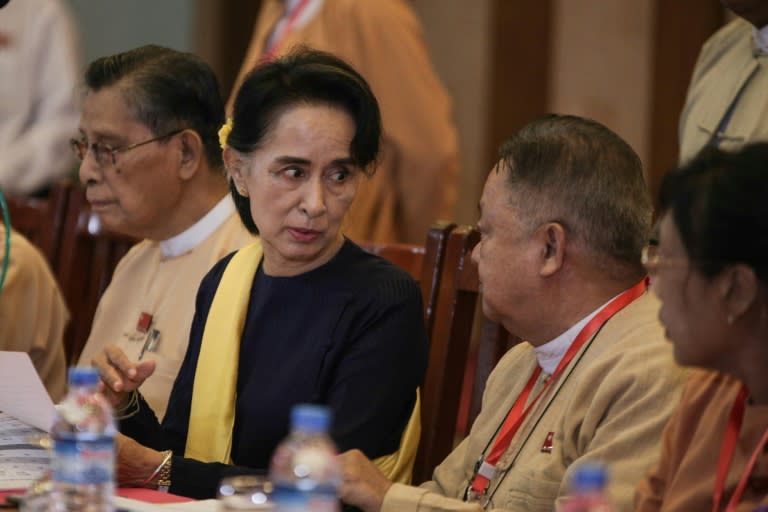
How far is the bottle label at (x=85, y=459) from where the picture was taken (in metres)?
1.71

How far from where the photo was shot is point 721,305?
1.74 m

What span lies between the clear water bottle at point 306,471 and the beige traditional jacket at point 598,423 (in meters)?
0.59

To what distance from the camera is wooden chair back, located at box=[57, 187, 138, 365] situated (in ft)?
12.1

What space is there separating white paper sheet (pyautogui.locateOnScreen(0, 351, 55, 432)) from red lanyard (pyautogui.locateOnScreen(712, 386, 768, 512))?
3.53ft

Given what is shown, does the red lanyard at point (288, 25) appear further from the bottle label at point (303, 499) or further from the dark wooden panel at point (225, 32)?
the bottle label at point (303, 499)

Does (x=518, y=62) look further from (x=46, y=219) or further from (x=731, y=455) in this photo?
(x=731, y=455)

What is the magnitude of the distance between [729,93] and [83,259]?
1738mm

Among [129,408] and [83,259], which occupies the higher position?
[83,259]

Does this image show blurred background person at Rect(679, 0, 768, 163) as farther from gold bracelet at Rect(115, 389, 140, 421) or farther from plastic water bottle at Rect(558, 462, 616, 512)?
plastic water bottle at Rect(558, 462, 616, 512)

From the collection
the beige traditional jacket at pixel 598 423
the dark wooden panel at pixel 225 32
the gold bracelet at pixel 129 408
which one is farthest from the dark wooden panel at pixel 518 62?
the beige traditional jacket at pixel 598 423

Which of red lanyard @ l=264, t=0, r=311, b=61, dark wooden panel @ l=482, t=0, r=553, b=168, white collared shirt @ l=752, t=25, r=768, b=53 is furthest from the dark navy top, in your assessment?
dark wooden panel @ l=482, t=0, r=553, b=168

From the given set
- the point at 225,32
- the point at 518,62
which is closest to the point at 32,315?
the point at 518,62

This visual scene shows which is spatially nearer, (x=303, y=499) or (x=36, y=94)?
(x=303, y=499)

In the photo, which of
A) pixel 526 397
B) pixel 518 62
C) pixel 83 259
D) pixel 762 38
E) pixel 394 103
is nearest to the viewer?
pixel 526 397
